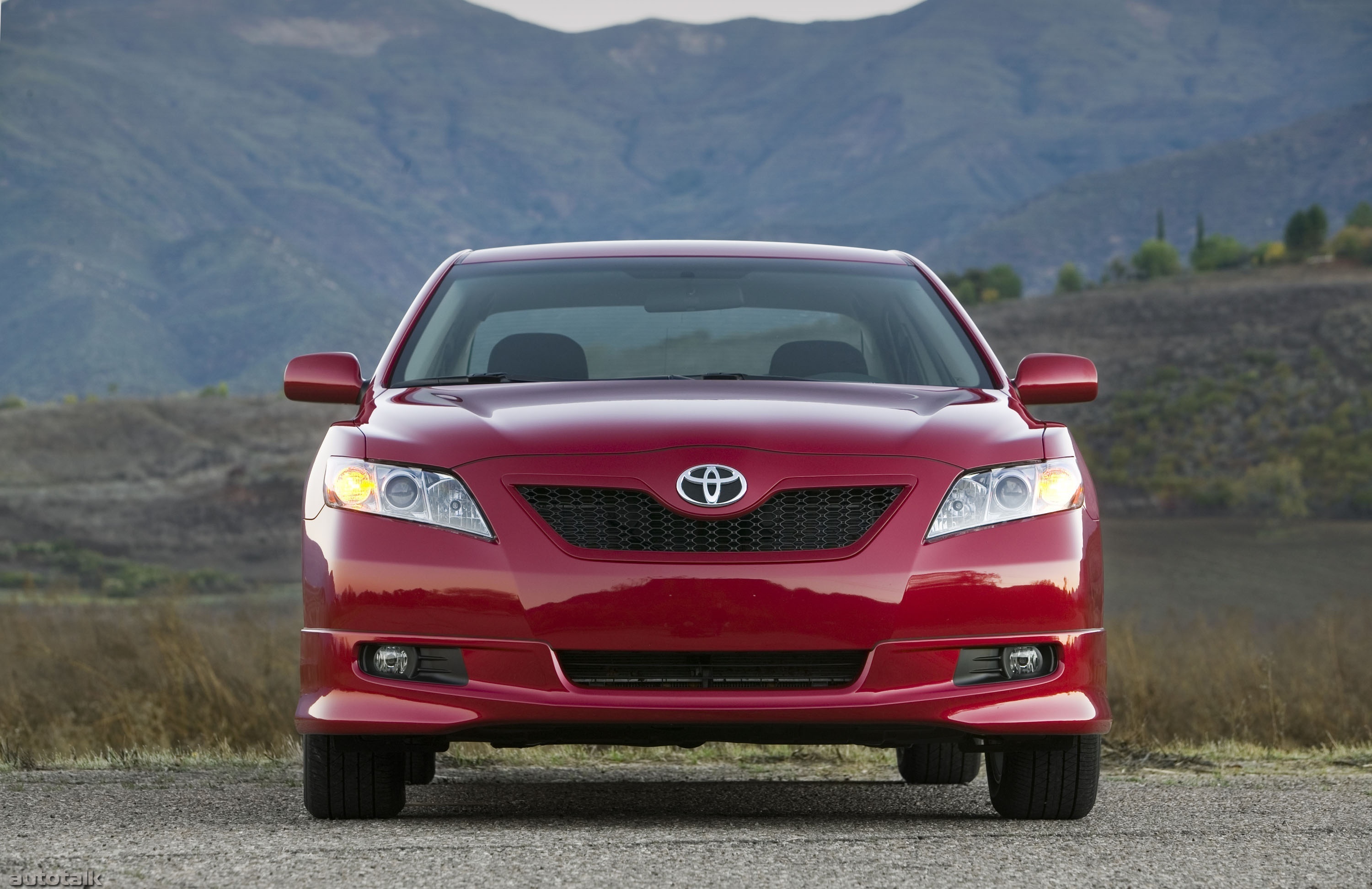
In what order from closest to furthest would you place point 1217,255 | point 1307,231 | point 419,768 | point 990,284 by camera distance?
1. point 419,768
2. point 1307,231
3. point 1217,255
4. point 990,284

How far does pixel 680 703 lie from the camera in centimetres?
441

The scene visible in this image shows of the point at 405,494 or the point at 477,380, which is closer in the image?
the point at 405,494

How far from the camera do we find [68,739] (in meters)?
9.92

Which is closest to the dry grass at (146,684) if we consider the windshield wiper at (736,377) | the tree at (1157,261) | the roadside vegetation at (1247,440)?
the windshield wiper at (736,377)

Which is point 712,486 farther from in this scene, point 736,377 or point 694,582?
point 736,377

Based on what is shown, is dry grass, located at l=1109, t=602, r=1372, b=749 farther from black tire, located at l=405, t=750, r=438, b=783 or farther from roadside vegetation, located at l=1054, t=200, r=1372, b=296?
roadside vegetation, located at l=1054, t=200, r=1372, b=296

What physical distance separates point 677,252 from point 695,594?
211cm

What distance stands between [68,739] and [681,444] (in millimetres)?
6611

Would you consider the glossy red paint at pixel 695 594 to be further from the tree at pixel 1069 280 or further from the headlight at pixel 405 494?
the tree at pixel 1069 280

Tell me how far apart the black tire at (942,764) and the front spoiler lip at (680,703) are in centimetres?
188

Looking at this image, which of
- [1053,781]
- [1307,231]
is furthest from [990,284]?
[1053,781]

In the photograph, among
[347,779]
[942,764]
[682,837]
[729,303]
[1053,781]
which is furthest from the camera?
[942,764]

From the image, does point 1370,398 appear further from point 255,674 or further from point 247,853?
point 247,853

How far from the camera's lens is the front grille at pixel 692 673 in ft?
14.6
